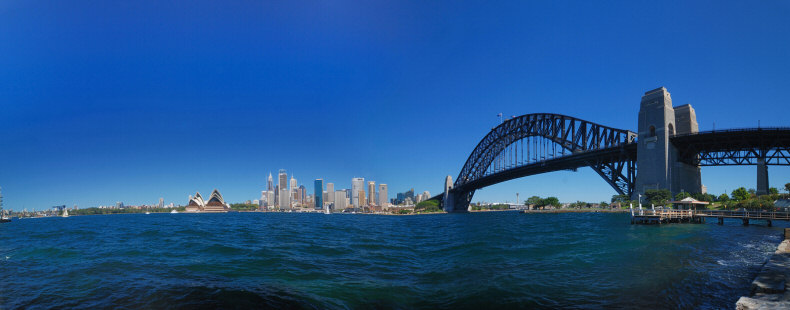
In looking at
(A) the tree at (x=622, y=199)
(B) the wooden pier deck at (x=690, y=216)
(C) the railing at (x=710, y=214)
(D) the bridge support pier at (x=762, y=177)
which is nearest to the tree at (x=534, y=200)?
(A) the tree at (x=622, y=199)

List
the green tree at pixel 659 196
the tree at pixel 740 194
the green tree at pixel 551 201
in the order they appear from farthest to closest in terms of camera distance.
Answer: the green tree at pixel 551 201 < the tree at pixel 740 194 < the green tree at pixel 659 196

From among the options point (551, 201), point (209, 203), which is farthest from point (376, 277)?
point (209, 203)

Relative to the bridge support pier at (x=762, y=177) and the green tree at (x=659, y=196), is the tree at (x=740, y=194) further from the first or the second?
the green tree at (x=659, y=196)

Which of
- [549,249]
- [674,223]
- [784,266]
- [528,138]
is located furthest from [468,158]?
[784,266]

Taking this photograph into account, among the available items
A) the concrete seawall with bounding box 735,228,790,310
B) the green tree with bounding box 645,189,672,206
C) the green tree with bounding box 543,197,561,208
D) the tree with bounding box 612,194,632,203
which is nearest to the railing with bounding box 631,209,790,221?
Result: the green tree with bounding box 645,189,672,206

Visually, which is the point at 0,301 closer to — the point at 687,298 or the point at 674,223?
the point at 687,298

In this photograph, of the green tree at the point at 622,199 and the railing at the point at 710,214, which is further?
the green tree at the point at 622,199

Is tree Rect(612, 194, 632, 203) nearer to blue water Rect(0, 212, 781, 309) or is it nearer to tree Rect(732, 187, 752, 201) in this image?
tree Rect(732, 187, 752, 201)
